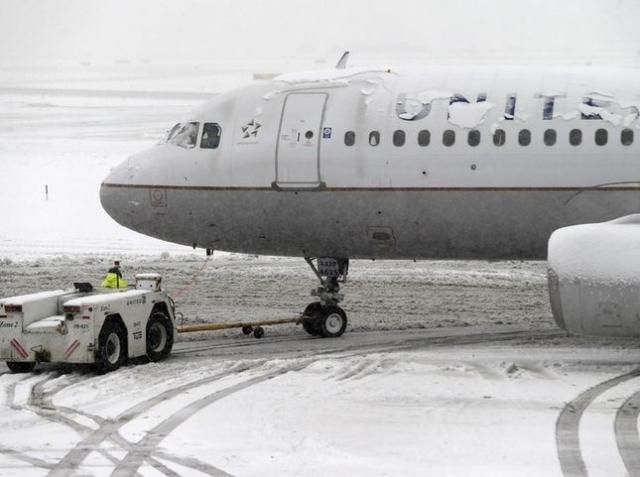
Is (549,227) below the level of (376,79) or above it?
below

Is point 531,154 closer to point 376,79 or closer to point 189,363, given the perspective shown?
point 376,79

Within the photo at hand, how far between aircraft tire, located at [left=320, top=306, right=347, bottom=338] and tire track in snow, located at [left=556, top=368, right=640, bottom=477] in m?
5.91

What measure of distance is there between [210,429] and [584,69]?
985 cm

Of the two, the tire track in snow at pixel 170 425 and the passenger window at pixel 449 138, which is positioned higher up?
the passenger window at pixel 449 138

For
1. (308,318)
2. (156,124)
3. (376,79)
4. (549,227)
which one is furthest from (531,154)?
(156,124)

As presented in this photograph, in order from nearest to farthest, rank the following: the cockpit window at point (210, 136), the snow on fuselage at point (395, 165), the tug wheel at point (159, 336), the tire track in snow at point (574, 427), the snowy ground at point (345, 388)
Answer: the tire track in snow at point (574, 427), the snowy ground at point (345, 388), the tug wheel at point (159, 336), the snow on fuselage at point (395, 165), the cockpit window at point (210, 136)

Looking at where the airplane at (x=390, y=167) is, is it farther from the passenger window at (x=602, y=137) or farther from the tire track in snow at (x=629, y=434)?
the tire track in snow at (x=629, y=434)

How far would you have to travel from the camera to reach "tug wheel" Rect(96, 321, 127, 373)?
2047cm

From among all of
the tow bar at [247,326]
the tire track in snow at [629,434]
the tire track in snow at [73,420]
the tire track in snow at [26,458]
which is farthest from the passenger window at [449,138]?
the tire track in snow at [26,458]

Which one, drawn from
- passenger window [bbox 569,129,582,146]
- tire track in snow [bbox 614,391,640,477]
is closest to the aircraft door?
passenger window [bbox 569,129,582,146]

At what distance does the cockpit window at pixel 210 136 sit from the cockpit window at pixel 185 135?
155 millimetres

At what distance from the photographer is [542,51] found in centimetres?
15338

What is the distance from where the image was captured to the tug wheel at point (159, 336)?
864 inches

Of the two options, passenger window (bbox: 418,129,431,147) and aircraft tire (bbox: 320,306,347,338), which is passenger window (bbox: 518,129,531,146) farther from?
aircraft tire (bbox: 320,306,347,338)
